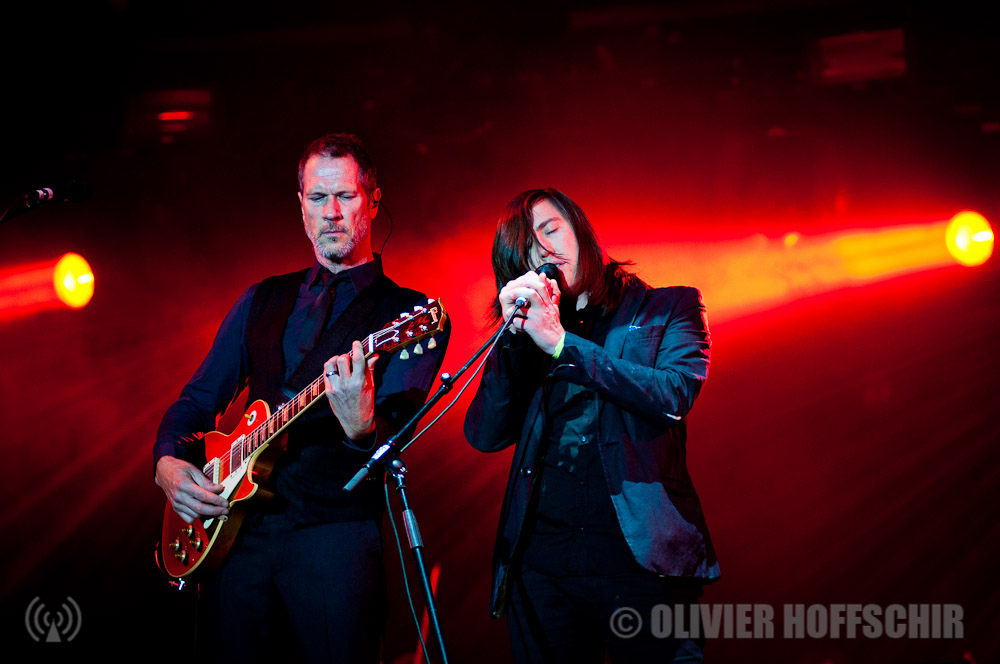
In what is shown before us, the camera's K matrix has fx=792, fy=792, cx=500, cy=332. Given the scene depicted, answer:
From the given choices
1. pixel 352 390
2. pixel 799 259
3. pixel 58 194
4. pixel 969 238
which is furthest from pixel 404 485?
pixel 969 238

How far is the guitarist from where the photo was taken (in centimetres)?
221

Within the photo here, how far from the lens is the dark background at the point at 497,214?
11.5 feet

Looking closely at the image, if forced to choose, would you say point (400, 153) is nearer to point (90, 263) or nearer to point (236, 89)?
point (236, 89)

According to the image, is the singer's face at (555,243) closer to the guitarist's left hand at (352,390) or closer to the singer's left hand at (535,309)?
the singer's left hand at (535,309)

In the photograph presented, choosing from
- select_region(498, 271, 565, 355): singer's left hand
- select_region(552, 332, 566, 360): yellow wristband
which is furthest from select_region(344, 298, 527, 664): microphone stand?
select_region(552, 332, 566, 360): yellow wristband

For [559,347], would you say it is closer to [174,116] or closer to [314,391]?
[314,391]

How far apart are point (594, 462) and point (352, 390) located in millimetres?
692

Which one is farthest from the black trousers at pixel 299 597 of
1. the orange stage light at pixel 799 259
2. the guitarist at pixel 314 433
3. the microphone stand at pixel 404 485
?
the orange stage light at pixel 799 259

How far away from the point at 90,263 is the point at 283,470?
2.37m

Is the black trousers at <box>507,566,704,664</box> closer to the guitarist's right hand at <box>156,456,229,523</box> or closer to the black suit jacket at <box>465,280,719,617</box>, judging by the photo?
the black suit jacket at <box>465,280,719,617</box>

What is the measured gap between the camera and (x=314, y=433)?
2.45 meters

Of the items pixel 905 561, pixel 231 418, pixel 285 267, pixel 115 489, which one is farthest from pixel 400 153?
pixel 905 561

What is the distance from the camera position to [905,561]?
339cm

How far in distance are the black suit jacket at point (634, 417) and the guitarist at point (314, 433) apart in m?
0.35
